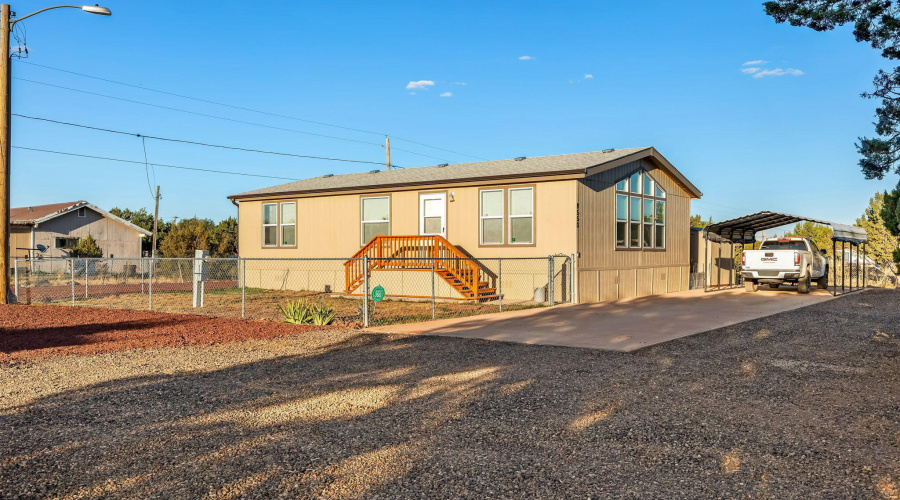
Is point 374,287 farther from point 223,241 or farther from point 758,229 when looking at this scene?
point 223,241

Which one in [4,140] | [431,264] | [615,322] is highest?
[4,140]

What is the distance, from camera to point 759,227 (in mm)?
23281

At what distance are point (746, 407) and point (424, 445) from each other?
3104 millimetres

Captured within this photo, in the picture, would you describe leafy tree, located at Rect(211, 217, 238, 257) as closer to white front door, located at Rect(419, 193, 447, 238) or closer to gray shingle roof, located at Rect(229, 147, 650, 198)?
gray shingle roof, located at Rect(229, 147, 650, 198)

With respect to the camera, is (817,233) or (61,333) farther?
(817,233)

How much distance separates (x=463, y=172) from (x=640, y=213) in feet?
18.0

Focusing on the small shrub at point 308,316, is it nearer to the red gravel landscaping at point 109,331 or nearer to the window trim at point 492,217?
the red gravel landscaping at point 109,331

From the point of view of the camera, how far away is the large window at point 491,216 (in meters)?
18.2

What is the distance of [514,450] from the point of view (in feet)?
15.7

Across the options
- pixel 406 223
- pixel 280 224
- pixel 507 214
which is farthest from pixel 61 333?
pixel 280 224

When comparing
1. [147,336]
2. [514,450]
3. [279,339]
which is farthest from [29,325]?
[514,450]

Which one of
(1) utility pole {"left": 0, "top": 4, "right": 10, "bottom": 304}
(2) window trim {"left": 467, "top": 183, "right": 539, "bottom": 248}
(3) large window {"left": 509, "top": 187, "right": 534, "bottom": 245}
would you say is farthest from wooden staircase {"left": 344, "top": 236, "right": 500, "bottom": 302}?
(1) utility pole {"left": 0, "top": 4, "right": 10, "bottom": 304}

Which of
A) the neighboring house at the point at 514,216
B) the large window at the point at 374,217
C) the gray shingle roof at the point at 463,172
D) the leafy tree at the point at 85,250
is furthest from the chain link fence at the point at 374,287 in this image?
the leafy tree at the point at 85,250

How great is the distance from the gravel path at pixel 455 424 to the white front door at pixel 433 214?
10049 millimetres
